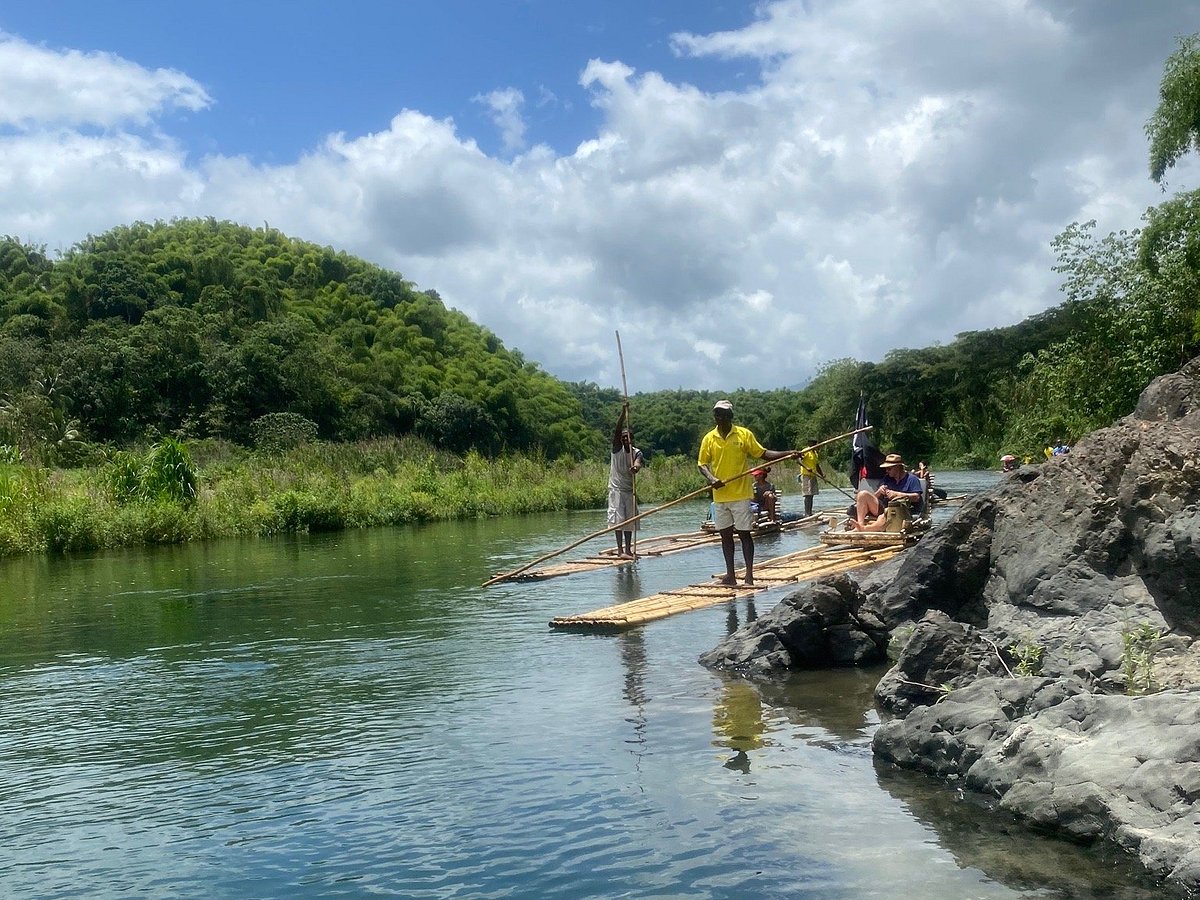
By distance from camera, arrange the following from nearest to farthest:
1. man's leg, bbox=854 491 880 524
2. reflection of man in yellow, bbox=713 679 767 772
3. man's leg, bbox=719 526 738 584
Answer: reflection of man in yellow, bbox=713 679 767 772 < man's leg, bbox=719 526 738 584 < man's leg, bbox=854 491 880 524

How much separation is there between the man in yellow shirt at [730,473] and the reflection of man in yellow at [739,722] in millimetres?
3961

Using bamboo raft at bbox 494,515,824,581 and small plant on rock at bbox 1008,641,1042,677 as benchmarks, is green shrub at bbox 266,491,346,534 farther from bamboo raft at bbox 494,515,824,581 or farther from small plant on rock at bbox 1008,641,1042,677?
small plant on rock at bbox 1008,641,1042,677

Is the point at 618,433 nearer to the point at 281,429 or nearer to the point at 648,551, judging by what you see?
the point at 648,551

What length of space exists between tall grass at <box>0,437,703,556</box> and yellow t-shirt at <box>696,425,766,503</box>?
53.6 ft

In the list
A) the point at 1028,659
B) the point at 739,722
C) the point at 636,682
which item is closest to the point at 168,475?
the point at 636,682

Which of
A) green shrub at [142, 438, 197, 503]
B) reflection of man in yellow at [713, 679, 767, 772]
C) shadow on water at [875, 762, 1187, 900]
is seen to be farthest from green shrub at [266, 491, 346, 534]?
shadow on water at [875, 762, 1187, 900]

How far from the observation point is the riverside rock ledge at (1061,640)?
16.4ft

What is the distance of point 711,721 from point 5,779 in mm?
4121

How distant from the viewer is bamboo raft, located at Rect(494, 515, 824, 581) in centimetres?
1562

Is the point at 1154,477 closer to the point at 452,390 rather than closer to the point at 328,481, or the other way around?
the point at 328,481

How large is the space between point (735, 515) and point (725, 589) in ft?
2.54

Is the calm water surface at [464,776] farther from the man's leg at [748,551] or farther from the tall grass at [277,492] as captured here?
the tall grass at [277,492]

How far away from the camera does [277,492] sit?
30.3m

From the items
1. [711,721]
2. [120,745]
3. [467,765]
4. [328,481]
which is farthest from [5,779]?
[328,481]
